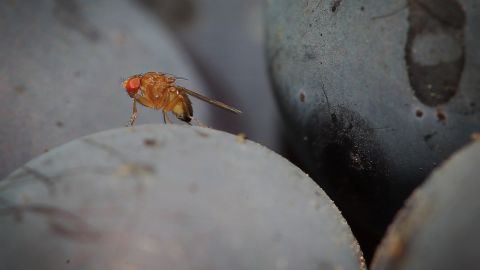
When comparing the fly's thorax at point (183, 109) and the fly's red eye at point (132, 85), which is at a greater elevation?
the fly's red eye at point (132, 85)

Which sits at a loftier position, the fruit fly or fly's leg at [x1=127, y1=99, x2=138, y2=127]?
the fruit fly

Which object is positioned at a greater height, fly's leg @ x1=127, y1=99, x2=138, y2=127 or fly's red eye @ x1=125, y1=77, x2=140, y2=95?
fly's red eye @ x1=125, y1=77, x2=140, y2=95

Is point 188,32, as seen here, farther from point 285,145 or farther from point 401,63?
point 401,63

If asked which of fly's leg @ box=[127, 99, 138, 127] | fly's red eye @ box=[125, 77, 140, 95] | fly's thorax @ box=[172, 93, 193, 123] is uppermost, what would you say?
fly's red eye @ box=[125, 77, 140, 95]

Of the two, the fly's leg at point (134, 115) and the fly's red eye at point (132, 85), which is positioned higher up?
the fly's red eye at point (132, 85)

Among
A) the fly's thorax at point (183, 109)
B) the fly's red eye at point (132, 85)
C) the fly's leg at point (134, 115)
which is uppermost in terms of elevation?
the fly's red eye at point (132, 85)
